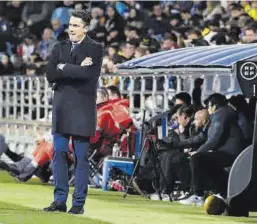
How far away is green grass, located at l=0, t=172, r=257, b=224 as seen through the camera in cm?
1636

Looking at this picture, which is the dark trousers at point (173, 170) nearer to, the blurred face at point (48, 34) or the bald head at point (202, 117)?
the bald head at point (202, 117)

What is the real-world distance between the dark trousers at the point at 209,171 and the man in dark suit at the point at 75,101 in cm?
375

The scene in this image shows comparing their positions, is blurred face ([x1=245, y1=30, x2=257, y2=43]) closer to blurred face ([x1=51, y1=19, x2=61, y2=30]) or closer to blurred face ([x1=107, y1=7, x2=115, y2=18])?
blurred face ([x1=107, y1=7, x2=115, y2=18])

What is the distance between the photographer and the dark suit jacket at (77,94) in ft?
54.3

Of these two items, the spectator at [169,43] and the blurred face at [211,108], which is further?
the spectator at [169,43]

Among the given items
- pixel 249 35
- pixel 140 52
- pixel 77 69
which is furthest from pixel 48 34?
pixel 77 69

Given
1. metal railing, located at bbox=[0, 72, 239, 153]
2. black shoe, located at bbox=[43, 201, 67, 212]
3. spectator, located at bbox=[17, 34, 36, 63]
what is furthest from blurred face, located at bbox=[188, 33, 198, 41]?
black shoe, located at bbox=[43, 201, 67, 212]

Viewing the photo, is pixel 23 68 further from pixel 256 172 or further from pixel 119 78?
pixel 256 172

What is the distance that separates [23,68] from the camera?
3381cm

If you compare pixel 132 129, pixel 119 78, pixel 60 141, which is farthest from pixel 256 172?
pixel 119 78

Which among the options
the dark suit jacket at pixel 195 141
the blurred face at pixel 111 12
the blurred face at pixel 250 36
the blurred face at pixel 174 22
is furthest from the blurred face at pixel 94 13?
the dark suit jacket at pixel 195 141

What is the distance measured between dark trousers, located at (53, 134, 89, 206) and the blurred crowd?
29.8ft

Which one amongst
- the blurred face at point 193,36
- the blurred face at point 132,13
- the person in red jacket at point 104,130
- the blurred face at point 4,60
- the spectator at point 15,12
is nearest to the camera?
the person in red jacket at point 104,130

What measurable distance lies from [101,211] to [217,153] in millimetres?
2587
